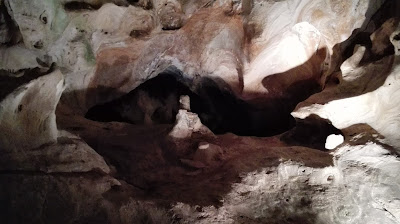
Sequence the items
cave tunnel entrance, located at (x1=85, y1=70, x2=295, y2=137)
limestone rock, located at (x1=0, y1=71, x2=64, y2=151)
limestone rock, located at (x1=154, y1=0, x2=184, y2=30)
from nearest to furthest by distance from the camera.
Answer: limestone rock, located at (x1=0, y1=71, x2=64, y2=151), limestone rock, located at (x1=154, y1=0, x2=184, y2=30), cave tunnel entrance, located at (x1=85, y1=70, x2=295, y2=137)

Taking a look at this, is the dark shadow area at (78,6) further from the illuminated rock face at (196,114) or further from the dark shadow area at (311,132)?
the dark shadow area at (311,132)

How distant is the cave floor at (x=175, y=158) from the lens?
2984mm

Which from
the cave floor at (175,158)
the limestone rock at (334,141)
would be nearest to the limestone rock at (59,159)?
the cave floor at (175,158)

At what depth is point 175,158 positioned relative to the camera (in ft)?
11.9

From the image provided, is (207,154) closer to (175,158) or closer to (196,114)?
(175,158)

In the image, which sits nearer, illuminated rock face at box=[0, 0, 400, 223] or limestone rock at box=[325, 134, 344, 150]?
illuminated rock face at box=[0, 0, 400, 223]

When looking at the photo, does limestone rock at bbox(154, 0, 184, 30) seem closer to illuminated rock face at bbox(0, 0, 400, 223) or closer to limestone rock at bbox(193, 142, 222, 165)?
illuminated rock face at bbox(0, 0, 400, 223)

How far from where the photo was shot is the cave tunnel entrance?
17.3 feet

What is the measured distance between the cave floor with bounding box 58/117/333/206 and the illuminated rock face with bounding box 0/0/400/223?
2 cm

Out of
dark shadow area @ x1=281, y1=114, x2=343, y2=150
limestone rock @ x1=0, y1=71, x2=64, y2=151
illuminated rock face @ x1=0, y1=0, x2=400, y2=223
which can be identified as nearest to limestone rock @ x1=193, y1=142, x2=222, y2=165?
illuminated rock face @ x1=0, y1=0, x2=400, y2=223

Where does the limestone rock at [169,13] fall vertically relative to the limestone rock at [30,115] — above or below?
above

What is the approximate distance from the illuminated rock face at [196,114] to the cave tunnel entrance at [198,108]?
0.02 meters

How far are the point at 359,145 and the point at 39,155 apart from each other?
239 cm

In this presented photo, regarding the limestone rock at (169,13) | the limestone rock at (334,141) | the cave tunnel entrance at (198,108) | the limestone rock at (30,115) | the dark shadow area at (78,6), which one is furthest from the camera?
the cave tunnel entrance at (198,108)
